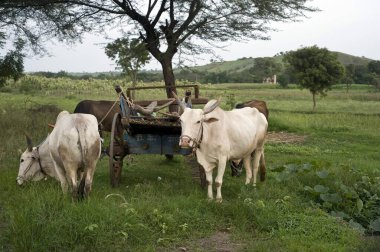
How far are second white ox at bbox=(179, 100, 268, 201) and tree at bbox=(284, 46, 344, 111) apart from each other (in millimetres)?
20017

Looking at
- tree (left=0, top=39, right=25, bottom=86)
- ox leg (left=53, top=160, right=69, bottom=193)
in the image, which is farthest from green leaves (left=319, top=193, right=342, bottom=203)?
tree (left=0, top=39, right=25, bottom=86)

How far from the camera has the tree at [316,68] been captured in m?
26.0

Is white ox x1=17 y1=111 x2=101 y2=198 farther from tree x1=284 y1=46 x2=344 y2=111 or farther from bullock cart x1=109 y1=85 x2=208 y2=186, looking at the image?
tree x1=284 y1=46 x2=344 y2=111

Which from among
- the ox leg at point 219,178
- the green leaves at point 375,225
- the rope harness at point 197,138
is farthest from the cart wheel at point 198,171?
the green leaves at point 375,225

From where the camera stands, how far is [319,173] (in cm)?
669

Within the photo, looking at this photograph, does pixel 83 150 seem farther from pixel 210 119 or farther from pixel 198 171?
pixel 198 171

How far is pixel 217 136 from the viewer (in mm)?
6250

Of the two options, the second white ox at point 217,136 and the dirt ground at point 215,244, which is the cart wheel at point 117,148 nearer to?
the second white ox at point 217,136

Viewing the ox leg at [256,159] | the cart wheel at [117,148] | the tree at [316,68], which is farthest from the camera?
the tree at [316,68]

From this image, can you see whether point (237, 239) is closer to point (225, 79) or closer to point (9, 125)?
point (9, 125)

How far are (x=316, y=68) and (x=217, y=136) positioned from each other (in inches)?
838

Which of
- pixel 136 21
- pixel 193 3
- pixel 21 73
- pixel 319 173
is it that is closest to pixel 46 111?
pixel 21 73

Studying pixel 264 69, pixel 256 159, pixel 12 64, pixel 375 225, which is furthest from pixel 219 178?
pixel 264 69

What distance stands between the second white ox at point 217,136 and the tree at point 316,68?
20.0 metres
